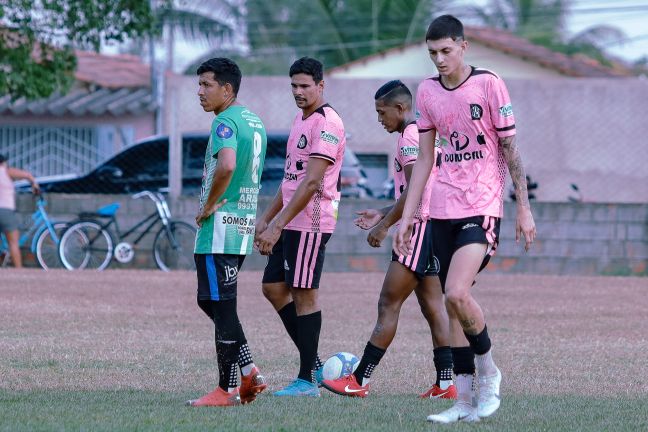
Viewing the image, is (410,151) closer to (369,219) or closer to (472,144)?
A: (369,219)

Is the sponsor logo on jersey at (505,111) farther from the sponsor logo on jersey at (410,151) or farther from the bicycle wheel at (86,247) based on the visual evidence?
the bicycle wheel at (86,247)

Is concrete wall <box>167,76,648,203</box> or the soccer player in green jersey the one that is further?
concrete wall <box>167,76,648,203</box>

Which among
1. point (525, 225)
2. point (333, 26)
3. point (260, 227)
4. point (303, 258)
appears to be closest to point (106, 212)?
point (260, 227)

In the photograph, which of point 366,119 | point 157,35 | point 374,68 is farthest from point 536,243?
point 374,68

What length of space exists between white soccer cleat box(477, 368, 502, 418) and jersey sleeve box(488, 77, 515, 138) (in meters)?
1.25

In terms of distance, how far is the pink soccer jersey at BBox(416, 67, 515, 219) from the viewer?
21.5 feet

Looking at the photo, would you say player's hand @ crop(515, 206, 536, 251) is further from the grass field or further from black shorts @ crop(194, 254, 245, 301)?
black shorts @ crop(194, 254, 245, 301)

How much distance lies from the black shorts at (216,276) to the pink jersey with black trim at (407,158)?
137 centimetres

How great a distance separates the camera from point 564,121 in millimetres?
21703

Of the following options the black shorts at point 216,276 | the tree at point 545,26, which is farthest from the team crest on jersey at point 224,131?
the tree at point 545,26

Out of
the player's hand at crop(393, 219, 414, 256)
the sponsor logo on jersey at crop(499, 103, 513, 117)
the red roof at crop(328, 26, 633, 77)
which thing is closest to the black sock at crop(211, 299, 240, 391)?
the player's hand at crop(393, 219, 414, 256)

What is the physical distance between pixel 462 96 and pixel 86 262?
40.8ft

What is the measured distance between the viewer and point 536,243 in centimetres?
1877

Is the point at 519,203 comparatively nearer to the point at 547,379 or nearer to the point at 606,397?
the point at 606,397
